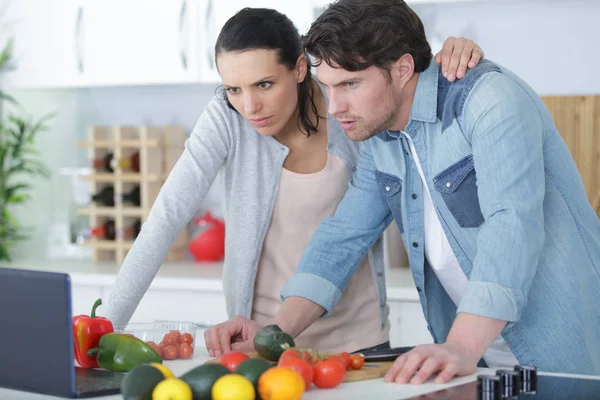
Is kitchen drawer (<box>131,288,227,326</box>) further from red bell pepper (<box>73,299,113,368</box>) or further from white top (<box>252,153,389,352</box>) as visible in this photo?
red bell pepper (<box>73,299,113,368</box>)

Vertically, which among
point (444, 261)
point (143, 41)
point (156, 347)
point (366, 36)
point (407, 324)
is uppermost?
point (143, 41)

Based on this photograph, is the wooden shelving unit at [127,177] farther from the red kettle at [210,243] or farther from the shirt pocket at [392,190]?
the shirt pocket at [392,190]

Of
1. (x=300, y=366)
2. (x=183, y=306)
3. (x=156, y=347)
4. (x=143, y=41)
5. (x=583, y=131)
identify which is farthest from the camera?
(x=143, y=41)

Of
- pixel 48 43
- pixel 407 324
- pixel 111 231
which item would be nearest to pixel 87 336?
pixel 407 324

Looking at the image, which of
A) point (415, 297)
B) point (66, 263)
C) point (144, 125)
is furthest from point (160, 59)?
point (415, 297)

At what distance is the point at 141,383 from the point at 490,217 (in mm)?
677

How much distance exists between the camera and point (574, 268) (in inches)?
63.8

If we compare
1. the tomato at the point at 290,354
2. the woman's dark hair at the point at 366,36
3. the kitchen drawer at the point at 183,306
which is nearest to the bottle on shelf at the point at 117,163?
the kitchen drawer at the point at 183,306

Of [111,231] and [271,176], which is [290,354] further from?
[111,231]

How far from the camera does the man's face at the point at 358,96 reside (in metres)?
1.64

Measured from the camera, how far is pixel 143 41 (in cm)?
342

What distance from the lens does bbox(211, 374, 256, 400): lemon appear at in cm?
113

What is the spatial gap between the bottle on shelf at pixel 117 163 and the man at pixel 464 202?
192 centimetres

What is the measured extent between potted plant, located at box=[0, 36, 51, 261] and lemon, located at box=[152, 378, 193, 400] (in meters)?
2.80
